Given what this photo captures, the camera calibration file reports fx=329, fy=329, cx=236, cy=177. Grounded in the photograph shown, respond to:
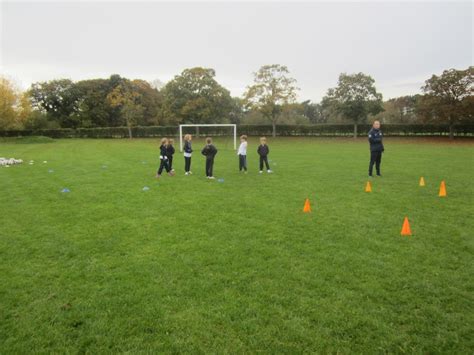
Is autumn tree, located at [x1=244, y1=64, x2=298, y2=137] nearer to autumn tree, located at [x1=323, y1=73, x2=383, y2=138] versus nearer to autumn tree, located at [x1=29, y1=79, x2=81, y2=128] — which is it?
autumn tree, located at [x1=323, y1=73, x2=383, y2=138]

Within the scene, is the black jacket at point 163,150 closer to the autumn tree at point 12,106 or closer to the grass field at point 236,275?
the grass field at point 236,275

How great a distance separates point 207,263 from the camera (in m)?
5.03

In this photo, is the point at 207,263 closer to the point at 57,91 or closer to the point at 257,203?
the point at 257,203

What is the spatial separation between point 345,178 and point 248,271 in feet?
30.2

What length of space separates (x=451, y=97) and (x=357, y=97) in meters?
10.3

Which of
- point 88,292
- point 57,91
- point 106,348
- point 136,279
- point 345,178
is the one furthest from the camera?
point 57,91

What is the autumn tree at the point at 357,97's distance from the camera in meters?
42.0

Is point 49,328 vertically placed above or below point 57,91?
below

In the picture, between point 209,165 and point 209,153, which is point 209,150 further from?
point 209,165

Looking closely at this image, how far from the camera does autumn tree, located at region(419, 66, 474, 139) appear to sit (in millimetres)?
35906

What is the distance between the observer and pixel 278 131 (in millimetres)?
46344

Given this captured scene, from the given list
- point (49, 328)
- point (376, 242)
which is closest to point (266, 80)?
point (376, 242)

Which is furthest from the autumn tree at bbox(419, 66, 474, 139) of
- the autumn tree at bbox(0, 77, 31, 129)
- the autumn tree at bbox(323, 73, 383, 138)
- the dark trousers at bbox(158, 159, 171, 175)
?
the autumn tree at bbox(0, 77, 31, 129)

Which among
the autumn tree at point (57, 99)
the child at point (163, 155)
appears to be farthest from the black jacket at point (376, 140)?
the autumn tree at point (57, 99)
